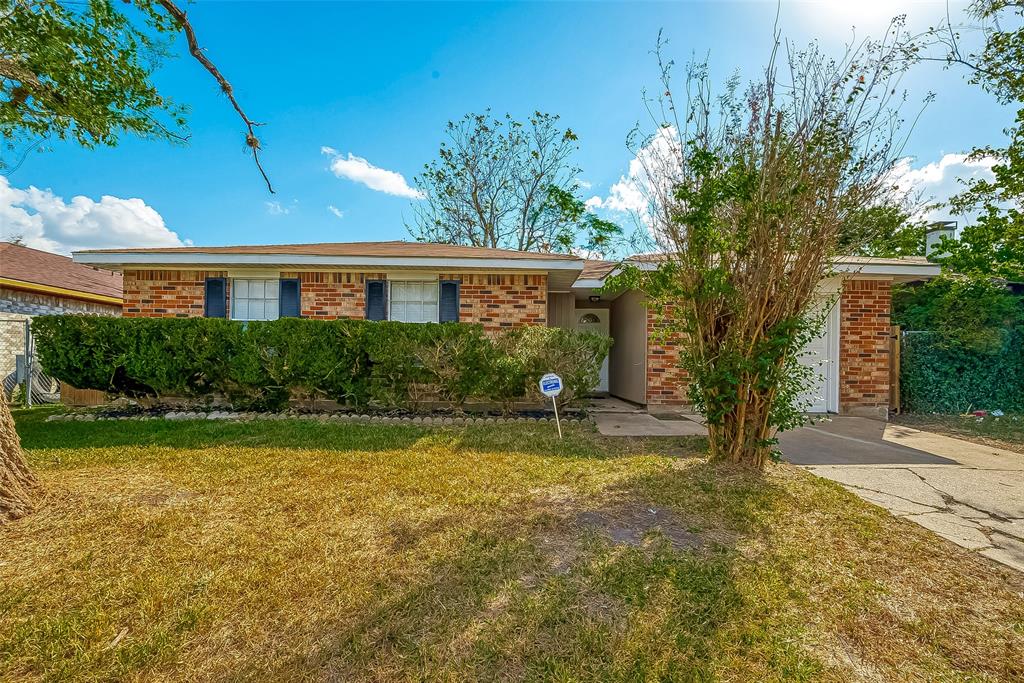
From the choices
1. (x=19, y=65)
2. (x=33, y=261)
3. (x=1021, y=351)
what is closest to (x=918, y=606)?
(x=19, y=65)

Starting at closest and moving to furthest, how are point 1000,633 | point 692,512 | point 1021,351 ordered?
1. point 1000,633
2. point 692,512
3. point 1021,351

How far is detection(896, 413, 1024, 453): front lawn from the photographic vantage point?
6.02 metres

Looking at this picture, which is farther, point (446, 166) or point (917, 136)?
point (446, 166)

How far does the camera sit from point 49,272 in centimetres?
1284

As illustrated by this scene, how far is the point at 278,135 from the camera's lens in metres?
6.34

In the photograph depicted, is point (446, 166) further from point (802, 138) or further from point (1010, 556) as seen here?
Result: point (1010, 556)

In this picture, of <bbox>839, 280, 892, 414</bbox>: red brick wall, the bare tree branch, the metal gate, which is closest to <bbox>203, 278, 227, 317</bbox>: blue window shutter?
the bare tree branch

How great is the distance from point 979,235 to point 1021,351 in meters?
3.05

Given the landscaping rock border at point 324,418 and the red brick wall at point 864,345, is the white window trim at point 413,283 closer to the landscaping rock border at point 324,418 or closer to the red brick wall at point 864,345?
the landscaping rock border at point 324,418

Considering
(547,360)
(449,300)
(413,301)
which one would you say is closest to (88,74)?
(413,301)

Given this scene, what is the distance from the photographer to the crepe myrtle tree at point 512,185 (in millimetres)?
19531

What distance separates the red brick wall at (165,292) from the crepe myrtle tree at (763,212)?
8.75m

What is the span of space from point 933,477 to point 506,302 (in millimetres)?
6401

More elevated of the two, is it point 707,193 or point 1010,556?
point 707,193
